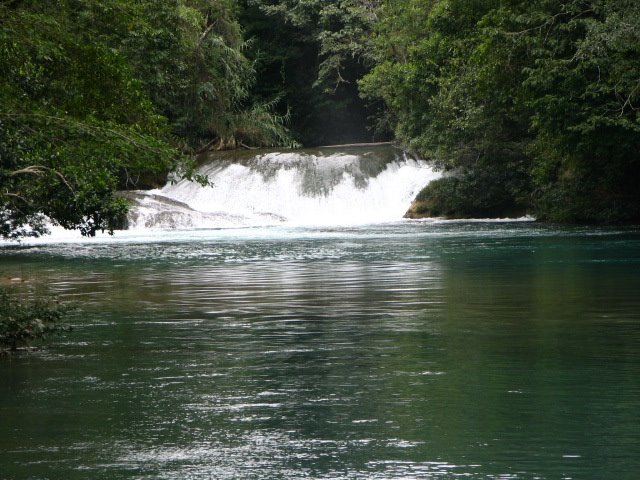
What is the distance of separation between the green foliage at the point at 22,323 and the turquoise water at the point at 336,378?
302 millimetres

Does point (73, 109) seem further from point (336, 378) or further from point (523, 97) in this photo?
point (523, 97)

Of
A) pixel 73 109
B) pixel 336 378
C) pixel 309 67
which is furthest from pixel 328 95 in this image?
pixel 336 378

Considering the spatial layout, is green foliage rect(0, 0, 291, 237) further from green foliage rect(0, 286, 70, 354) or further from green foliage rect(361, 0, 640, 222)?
green foliage rect(361, 0, 640, 222)

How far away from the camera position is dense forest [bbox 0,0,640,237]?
13047 mm

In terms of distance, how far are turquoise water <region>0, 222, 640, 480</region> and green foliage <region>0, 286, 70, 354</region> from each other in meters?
0.30

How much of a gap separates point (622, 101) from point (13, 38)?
68.6ft

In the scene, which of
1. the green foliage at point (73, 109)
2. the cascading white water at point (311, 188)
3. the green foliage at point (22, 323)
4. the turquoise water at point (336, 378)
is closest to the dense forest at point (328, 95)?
the green foliage at point (73, 109)

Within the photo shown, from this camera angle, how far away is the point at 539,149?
3656 centimetres

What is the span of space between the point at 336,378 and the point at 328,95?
52.7 metres

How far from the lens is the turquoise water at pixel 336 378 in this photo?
777 cm

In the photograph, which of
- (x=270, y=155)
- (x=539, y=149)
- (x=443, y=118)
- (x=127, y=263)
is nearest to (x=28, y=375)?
(x=127, y=263)

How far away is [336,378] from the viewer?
10.7 m

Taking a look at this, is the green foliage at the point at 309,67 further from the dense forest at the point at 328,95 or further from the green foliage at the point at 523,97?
the green foliage at the point at 523,97

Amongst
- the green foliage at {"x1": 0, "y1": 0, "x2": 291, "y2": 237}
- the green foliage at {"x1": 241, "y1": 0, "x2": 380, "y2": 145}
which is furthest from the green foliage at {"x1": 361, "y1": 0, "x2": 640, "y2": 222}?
the green foliage at {"x1": 0, "y1": 0, "x2": 291, "y2": 237}
